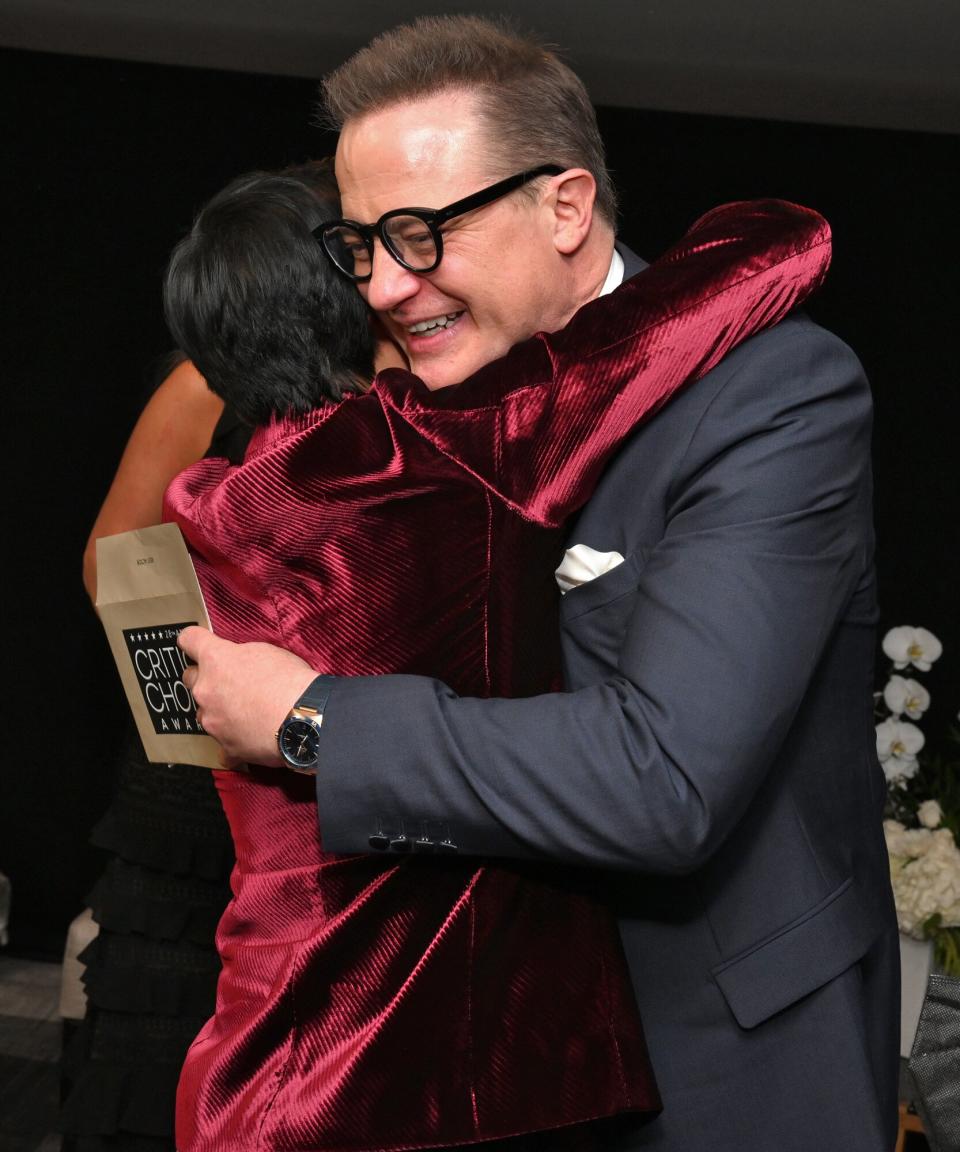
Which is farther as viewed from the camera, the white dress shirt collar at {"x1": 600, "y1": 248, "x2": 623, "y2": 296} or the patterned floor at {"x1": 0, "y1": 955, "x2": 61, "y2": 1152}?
the patterned floor at {"x1": 0, "y1": 955, "x2": 61, "y2": 1152}

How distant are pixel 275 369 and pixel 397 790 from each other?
0.43 meters

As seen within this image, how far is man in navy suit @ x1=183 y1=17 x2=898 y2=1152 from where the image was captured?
3.76 ft

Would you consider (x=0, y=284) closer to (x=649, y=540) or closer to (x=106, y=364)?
(x=106, y=364)

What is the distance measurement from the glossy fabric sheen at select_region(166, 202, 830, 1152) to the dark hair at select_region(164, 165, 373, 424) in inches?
3.9

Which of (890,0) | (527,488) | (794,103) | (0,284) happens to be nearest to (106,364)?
(0,284)

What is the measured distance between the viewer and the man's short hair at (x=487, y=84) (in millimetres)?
1403

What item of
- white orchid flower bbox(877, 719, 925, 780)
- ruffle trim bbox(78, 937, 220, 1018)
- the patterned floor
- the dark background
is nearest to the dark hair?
ruffle trim bbox(78, 937, 220, 1018)

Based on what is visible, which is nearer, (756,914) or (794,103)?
(756,914)

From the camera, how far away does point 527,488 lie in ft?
4.01

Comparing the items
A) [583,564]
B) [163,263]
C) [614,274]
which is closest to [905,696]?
[614,274]

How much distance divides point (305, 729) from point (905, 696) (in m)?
1.96

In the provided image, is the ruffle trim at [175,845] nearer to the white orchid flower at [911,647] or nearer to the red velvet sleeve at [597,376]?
the red velvet sleeve at [597,376]

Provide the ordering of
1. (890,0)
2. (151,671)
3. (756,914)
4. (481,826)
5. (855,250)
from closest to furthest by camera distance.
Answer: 1. (481,826)
2. (756,914)
3. (151,671)
4. (890,0)
5. (855,250)

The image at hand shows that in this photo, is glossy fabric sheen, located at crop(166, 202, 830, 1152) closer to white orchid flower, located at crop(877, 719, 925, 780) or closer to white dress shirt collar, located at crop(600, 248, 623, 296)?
white dress shirt collar, located at crop(600, 248, 623, 296)
